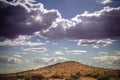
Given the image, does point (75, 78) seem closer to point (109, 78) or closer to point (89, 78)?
point (89, 78)

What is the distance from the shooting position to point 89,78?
1989 centimetres

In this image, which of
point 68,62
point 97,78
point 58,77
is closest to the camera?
point 97,78

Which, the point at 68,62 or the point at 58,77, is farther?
the point at 68,62

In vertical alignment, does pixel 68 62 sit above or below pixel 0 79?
above

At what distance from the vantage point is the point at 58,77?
806 inches

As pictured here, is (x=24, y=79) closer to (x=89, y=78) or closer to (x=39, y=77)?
(x=39, y=77)

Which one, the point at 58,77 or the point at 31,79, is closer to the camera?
the point at 31,79

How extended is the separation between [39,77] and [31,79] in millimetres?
818

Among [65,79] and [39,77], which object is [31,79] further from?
[65,79]

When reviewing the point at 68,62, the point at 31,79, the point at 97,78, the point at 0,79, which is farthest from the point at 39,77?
the point at 68,62

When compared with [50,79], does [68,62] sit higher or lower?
higher

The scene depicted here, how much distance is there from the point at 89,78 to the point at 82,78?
2.12 feet

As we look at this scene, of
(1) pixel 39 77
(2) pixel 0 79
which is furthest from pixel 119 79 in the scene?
(2) pixel 0 79

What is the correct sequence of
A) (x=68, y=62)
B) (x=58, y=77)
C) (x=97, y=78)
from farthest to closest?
(x=68, y=62)
(x=58, y=77)
(x=97, y=78)
